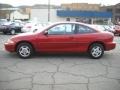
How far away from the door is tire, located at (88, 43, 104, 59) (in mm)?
651

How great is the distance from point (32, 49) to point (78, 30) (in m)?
1.86

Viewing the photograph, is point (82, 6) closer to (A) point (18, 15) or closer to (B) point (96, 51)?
(A) point (18, 15)

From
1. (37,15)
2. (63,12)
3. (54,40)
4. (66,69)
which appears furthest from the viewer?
(37,15)

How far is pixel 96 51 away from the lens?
Answer: 34.0 feet

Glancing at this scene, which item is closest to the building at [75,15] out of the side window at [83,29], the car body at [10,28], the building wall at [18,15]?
the building wall at [18,15]

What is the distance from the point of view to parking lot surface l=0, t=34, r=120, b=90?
6.78 m

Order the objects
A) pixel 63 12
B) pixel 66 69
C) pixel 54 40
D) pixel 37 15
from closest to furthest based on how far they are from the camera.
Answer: pixel 66 69 < pixel 54 40 < pixel 63 12 < pixel 37 15

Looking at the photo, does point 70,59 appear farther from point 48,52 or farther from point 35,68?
point 35,68

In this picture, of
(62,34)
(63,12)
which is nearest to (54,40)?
(62,34)

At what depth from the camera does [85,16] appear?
6462 cm

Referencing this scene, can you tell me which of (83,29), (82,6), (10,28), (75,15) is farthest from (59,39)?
(82,6)

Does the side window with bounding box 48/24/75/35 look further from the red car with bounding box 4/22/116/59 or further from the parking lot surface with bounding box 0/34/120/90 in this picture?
the parking lot surface with bounding box 0/34/120/90

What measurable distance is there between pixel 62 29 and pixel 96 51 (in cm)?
151

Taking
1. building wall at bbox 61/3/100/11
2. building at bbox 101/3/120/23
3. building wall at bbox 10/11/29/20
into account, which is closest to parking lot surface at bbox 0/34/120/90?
building at bbox 101/3/120/23
